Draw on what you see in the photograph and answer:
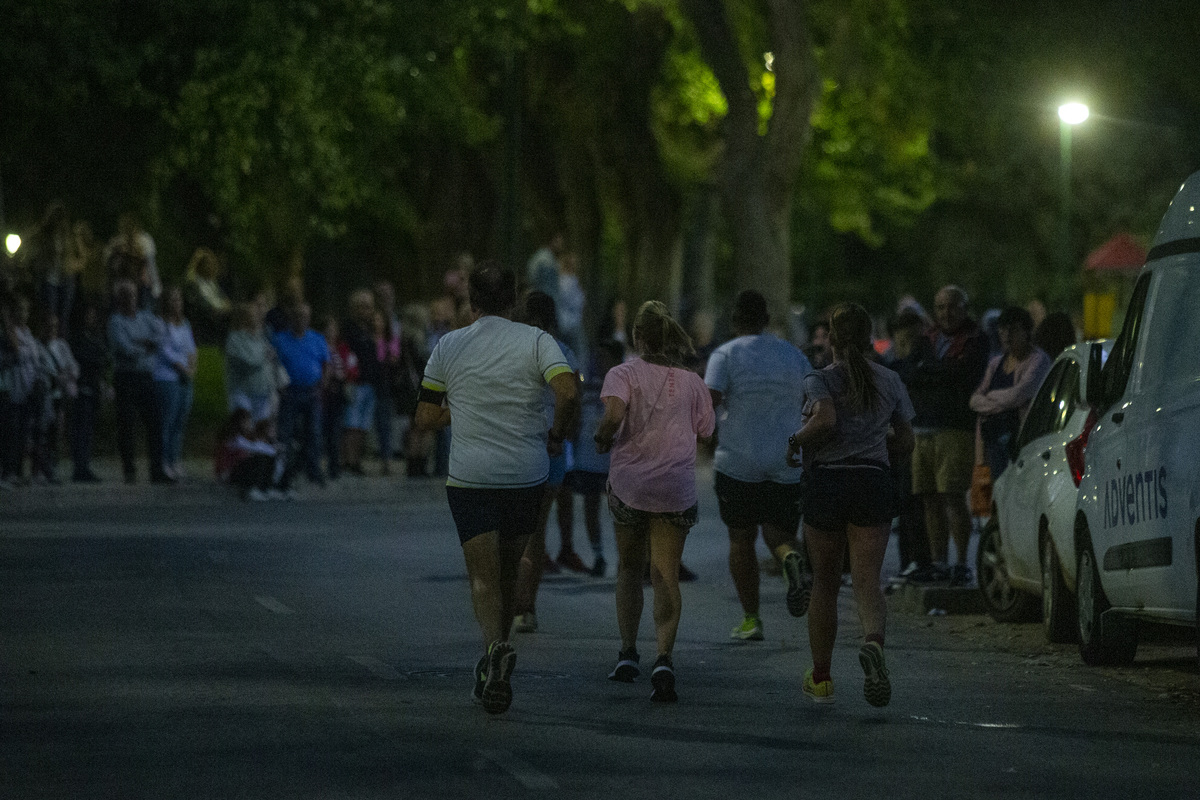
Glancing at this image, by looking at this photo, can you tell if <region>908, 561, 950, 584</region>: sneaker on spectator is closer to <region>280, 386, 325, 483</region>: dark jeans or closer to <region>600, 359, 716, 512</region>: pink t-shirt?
<region>600, 359, 716, 512</region>: pink t-shirt

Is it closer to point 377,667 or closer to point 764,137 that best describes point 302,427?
point 764,137

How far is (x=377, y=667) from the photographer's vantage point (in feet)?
38.9

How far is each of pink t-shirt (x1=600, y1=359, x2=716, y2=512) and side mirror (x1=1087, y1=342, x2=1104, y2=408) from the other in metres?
2.04

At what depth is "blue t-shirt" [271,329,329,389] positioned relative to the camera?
2512cm

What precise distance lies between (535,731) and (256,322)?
15.1 m

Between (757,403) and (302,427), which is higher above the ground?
(302,427)

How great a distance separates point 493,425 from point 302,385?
1477cm

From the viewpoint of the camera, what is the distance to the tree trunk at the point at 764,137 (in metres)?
29.8

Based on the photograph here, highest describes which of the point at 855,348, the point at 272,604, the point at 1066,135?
the point at 1066,135

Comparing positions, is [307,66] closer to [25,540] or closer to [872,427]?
[25,540]

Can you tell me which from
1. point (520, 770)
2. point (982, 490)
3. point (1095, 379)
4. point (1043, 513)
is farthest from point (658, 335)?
point (982, 490)

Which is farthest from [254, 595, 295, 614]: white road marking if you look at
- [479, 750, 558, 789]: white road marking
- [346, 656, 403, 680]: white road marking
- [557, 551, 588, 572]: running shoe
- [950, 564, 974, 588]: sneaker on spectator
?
[479, 750, 558, 789]: white road marking

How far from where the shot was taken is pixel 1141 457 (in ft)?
37.2

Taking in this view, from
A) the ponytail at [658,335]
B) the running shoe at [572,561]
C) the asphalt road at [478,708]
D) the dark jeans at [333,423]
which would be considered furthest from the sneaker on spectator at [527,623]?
the dark jeans at [333,423]
